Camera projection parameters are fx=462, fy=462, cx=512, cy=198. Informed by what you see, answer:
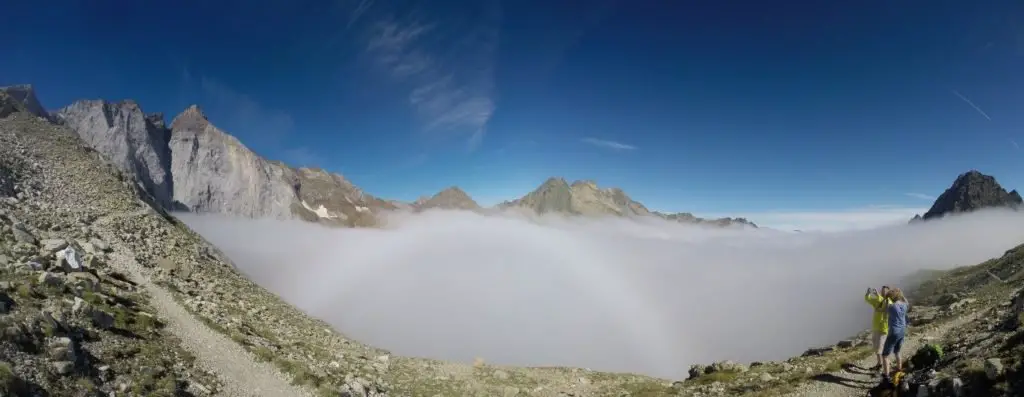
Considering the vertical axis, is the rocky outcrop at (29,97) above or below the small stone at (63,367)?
above

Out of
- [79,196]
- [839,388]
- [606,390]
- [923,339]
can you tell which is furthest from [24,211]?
[923,339]

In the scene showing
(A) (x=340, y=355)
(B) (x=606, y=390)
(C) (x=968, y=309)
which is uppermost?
(C) (x=968, y=309)

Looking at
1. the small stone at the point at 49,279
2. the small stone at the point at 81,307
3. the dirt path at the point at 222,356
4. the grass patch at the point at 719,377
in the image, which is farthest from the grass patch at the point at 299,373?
the grass patch at the point at 719,377

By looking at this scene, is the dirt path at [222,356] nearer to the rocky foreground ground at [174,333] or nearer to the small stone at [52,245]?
the rocky foreground ground at [174,333]

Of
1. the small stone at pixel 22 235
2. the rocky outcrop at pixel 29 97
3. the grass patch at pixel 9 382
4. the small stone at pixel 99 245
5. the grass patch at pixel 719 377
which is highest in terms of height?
the rocky outcrop at pixel 29 97

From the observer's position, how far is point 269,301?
51.8 metres

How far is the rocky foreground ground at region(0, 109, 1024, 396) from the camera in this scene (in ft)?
66.3

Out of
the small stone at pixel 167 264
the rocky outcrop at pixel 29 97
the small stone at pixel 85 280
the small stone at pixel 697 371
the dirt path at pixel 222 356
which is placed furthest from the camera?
the rocky outcrop at pixel 29 97

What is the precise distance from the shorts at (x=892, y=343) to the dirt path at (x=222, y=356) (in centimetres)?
3393

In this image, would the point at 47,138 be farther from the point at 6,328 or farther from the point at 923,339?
the point at 923,339

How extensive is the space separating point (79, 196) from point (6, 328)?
3717cm

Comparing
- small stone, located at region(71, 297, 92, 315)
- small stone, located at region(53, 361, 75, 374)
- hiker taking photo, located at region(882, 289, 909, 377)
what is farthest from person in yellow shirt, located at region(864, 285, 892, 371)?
small stone, located at region(71, 297, 92, 315)

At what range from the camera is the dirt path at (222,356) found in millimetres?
28266

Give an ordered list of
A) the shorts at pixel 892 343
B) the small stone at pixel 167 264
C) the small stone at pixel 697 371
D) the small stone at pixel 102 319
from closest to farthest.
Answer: the shorts at pixel 892 343, the small stone at pixel 102 319, the small stone at pixel 167 264, the small stone at pixel 697 371
